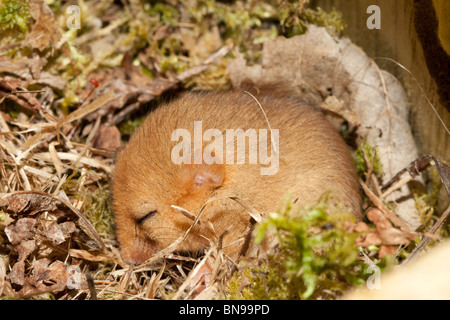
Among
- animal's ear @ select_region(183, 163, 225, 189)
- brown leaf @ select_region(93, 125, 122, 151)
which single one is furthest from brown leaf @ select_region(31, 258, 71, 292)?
brown leaf @ select_region(93, 125, 122, 151)

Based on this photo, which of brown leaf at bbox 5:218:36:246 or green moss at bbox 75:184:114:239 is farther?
green moss at bbox 75:184:114:239

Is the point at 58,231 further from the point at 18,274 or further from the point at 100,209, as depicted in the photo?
the point at 100,209

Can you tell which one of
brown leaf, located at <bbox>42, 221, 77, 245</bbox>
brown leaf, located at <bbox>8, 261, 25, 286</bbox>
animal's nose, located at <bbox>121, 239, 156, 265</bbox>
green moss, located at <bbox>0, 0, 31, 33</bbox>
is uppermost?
green moss, located at <bbox>0, 0, 31, 33</bbox>

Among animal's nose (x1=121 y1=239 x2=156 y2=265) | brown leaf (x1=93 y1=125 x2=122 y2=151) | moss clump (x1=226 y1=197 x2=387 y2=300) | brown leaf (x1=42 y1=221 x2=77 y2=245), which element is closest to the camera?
moss clump (x1=226 y1=197 x2=387 y2=300)

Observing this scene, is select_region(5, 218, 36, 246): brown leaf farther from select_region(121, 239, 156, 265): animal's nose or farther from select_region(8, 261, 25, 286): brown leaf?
select_region(121, 239, 156, 265): animal's nose

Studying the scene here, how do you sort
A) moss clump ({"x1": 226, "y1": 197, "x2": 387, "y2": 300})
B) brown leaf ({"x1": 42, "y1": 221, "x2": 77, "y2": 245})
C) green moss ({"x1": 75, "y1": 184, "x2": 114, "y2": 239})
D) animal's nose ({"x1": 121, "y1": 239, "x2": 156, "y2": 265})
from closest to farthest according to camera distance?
1. moss clump ({"x1": 226, "y1": 197, "x2": 387, "y2": 300})
2. brown leaf ({"x1": 42, "y1": 221, "x2": 77, "y2": 245})
3. animal's nose ({"x1": 121, "y1": 239, "x2": 156, "y2": 265})
4. green moss ({"x1": 75, "y1": 184, "x2": 114, "y2": 239})

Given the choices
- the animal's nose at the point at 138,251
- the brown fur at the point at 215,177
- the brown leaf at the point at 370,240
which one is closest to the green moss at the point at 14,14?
the brown fur at the point at 215,177
